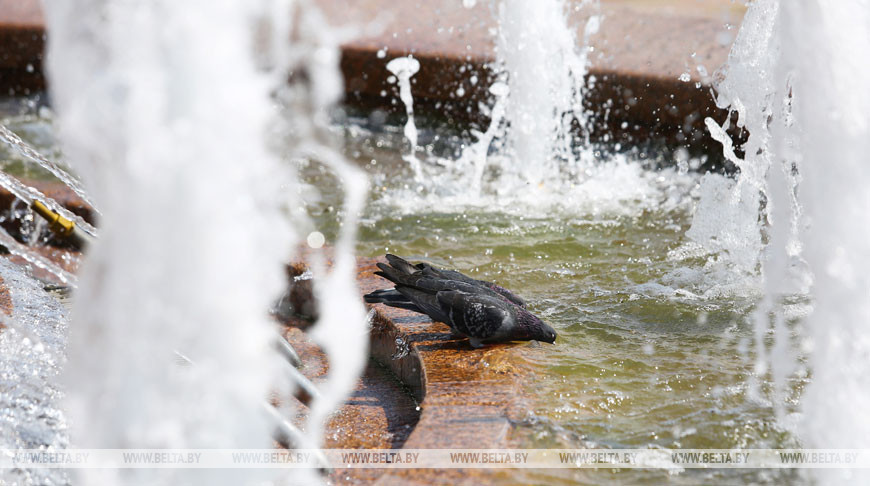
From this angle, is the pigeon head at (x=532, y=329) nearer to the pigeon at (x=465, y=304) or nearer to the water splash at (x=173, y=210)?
the pigeon at (x=465, y=304)

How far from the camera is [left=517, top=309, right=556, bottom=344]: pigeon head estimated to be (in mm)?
2990

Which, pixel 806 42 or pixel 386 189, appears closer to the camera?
pixel 806 42

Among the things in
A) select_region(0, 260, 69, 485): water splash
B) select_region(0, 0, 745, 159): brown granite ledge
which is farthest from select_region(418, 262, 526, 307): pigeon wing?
select_region(0, 0, 745, 159): brown granite ledge

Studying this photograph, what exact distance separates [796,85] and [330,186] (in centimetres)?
407

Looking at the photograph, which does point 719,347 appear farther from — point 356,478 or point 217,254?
point 217,254

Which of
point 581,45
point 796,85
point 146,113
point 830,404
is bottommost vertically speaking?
point 830,404

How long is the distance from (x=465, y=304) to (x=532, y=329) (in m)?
0.25

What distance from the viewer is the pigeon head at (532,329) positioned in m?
2.99

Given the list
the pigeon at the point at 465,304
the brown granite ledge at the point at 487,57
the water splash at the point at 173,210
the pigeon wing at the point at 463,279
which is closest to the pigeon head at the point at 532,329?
the pigeon at the point at 465,304

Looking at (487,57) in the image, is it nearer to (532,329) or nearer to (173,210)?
(532,329)

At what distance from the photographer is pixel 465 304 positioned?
2.96 meters

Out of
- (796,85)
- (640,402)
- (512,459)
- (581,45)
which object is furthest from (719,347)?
(581,45)

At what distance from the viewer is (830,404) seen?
2467mm

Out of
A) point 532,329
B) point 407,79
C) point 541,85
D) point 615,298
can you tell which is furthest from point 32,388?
point 407,79
